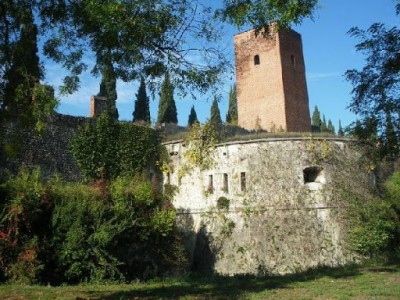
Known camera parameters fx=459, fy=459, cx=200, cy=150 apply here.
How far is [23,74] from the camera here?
8.34m

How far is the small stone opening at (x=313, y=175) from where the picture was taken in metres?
20.7

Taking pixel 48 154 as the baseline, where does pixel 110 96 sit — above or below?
above

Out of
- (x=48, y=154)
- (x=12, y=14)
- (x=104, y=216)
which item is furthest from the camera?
(x=48, y=154)

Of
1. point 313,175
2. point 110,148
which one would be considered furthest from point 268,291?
point 110,148

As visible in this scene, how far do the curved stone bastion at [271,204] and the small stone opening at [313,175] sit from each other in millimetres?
45

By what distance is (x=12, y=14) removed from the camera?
8.63 metres

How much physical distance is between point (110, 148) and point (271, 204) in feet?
25.7

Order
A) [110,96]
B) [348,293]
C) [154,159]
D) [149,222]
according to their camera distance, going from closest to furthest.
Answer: [348,293], [149,222], [154,159], [110,96]

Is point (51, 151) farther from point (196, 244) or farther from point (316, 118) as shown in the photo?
point (316, 118)

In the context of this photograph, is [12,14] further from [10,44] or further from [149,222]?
[149,222]

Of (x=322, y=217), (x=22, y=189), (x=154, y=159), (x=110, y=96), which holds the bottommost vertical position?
(x=322, y=217)

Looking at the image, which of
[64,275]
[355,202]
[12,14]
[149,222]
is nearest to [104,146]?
[149,222]

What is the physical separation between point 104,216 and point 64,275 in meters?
2.45

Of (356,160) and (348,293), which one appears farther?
(356,160)
